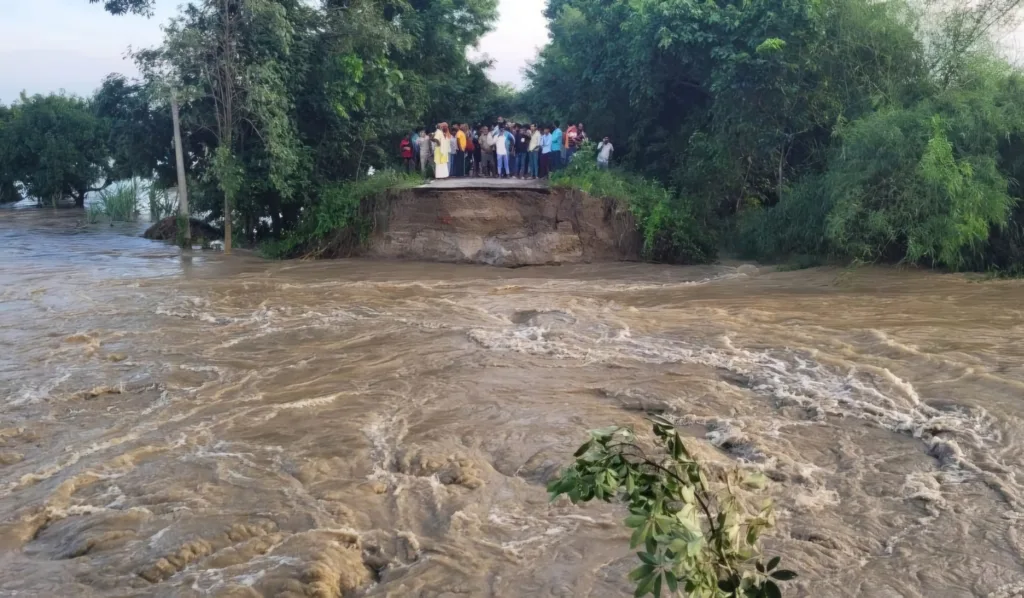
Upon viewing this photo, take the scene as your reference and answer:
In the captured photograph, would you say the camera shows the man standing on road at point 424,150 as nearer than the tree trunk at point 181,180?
No

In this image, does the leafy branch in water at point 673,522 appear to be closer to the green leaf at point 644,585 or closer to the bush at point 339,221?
the green leaf at point 644,585

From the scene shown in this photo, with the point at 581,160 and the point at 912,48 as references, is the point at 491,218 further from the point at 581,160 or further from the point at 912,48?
the point at 912,48

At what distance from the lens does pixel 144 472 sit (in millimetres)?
6492

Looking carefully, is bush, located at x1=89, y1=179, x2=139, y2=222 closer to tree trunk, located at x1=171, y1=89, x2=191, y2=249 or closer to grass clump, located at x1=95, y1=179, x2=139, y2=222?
grass clump, located at x1=95, y1=179, x2=139, y2=222

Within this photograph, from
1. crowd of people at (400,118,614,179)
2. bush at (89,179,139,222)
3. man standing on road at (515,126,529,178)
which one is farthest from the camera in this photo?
bush at (89,179,139,222)

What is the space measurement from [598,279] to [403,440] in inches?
408

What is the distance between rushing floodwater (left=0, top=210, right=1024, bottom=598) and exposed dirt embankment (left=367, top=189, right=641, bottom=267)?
15.0ft

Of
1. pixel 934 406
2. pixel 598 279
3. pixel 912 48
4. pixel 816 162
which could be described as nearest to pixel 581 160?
pixel 598 279

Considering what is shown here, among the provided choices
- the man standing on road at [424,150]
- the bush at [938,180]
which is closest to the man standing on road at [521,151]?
the man standing on road at [424,150]

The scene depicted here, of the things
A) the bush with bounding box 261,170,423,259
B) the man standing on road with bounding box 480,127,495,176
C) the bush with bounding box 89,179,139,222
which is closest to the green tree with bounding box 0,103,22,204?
the bush with bounding box 89,179,139,222

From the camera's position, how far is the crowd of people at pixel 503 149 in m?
20.7

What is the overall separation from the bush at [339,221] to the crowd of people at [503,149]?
67.8 inches

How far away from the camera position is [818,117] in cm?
1825

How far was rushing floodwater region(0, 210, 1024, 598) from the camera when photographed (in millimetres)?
5121
